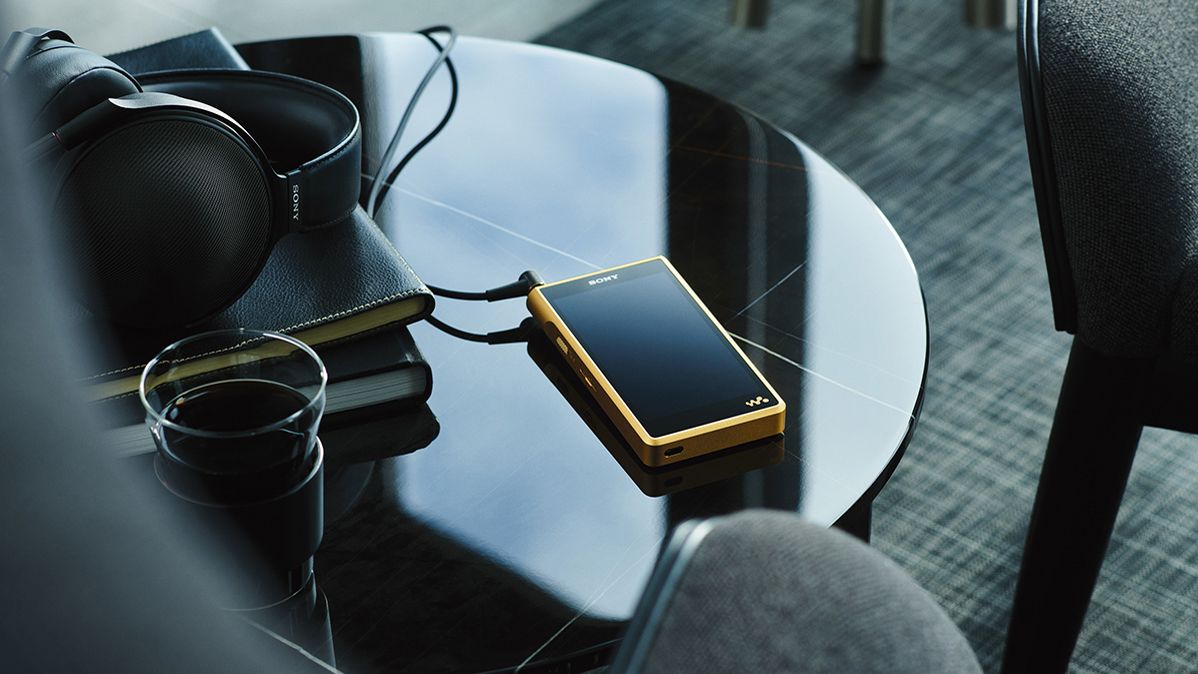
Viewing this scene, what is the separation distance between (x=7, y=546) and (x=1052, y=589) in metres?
0.83

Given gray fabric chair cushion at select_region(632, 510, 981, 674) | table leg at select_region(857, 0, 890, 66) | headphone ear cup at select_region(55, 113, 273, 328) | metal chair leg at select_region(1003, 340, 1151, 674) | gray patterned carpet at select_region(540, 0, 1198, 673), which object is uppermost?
gray fabric chair cushion at select_region(632, 510, 981, 674)

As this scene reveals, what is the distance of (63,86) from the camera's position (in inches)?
22.9

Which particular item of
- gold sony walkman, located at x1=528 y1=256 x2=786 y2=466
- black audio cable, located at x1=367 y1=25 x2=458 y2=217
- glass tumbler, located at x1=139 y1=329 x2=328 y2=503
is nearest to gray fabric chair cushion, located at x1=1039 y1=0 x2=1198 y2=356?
gold sony walkman, located at x1=528 y1=256 x2=786 y2=466

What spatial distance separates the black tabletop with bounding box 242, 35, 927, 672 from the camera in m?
0.53

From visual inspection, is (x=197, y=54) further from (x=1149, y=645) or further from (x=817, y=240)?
(x=1149, y=645)

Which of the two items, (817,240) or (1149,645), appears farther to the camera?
(1149,645)

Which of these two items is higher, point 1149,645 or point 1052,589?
point 1052,589

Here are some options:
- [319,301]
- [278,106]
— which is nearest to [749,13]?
[278,106]

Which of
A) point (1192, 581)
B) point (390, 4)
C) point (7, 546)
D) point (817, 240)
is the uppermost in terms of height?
point (7, 546)

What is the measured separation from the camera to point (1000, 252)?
154cm

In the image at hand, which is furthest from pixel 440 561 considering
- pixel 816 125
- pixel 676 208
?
pixel 816 125

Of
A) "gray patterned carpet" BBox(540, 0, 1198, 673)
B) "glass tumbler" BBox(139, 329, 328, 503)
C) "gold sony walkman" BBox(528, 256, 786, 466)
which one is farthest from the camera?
"gray patterned carpet" BBox(540, 0, 1198, 673)

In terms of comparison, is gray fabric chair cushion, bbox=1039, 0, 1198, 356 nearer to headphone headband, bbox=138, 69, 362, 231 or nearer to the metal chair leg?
the metal chair leg

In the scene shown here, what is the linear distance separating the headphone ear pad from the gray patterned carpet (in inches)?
31.6
